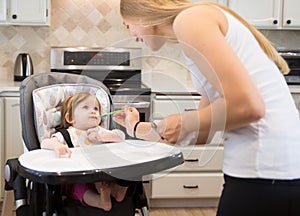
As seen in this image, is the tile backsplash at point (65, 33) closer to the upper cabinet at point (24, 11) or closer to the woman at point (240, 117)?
the upper cabinet at point (24, 11)

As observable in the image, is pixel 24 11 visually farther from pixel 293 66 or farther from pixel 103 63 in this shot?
pixel 293 66

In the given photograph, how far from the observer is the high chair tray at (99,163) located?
1612 mm

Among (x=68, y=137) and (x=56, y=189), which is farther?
(x=68, y=137)

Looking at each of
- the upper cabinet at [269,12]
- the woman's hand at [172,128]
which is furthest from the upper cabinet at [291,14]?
the woman's hand at [172,128]

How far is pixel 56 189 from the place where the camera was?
1.89 m

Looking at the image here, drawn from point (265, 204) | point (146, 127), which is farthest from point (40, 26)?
point (265, 204)

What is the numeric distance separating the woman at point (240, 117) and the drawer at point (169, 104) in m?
2.02

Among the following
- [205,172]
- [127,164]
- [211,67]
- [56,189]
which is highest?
[211,67]

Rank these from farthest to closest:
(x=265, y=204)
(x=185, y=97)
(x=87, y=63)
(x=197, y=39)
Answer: (x=87, y=63) < (x=185, y=97) < (x=265, y=204) < (x=197, y=39)

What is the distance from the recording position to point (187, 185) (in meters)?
3.37

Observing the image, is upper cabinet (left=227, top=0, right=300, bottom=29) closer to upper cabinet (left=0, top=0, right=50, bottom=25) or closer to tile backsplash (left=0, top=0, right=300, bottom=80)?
tile backsplash (left=0, top=0, right=300, bottom=80)

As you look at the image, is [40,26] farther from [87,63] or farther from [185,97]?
[185,97]

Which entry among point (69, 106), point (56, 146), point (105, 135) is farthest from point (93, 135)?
point (56, 146)

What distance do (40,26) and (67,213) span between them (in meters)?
2.14
